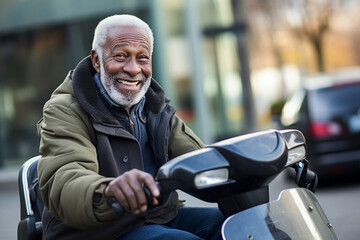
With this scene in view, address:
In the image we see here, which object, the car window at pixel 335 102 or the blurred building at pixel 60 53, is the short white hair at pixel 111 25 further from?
the blurred building at pixel 60 53

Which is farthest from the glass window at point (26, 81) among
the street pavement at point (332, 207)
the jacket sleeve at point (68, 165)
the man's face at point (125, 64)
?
the jacket sleeve at point (68, 165)

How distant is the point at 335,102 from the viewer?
1003 centimetres

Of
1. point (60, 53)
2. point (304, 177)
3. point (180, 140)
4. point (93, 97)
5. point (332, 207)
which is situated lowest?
point (332, 207)

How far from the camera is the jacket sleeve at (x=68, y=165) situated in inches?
89.9

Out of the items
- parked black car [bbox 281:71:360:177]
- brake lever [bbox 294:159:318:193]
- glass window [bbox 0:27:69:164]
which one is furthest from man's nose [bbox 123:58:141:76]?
glass window [bbox 0:27:69:164]

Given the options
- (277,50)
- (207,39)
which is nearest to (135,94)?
(207,39)

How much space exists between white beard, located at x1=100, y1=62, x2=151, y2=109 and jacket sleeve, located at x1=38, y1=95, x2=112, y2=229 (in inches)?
5.6

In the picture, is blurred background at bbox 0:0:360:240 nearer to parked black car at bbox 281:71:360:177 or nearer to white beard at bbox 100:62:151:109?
parked black car at bbox 281:71:360:177

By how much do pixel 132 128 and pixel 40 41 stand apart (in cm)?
1268

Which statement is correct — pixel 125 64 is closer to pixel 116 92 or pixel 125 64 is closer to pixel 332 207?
pixel 116 92

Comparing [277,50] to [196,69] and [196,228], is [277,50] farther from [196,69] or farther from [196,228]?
[196,228]

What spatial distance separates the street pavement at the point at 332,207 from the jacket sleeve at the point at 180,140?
146 inches

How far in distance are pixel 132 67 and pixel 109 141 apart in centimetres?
28

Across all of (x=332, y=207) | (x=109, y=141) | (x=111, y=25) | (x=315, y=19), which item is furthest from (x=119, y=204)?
(x=315, y=19)
